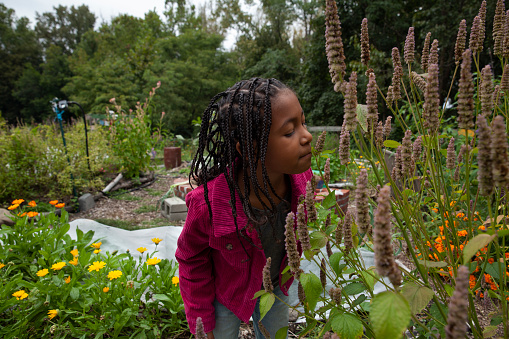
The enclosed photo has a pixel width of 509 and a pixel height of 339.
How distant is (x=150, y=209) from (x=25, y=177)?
62.9 inches

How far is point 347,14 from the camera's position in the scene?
445 inches

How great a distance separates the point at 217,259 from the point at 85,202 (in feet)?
12.6

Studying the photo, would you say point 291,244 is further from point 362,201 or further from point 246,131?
point 246,131

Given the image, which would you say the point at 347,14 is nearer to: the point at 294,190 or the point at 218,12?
the point at 294,190

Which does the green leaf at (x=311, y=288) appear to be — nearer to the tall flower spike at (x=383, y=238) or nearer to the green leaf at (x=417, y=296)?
the green leaf at (x=417, y=296)

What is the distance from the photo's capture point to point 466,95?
0.53 meters

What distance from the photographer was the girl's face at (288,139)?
3.44ft

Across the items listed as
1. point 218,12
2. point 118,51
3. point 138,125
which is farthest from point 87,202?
point 218,12

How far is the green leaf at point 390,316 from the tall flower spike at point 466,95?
31 cm

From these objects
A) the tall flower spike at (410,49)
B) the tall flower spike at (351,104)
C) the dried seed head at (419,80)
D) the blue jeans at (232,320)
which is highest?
the tall flower spike at (410,49)

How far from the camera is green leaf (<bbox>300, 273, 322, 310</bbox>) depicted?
27.6 inches

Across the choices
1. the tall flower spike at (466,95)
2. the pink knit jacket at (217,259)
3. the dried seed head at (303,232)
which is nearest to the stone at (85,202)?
the pink knit jacket at (217,259)

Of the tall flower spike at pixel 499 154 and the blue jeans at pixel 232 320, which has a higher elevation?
the tall flower spike at pixel 499 154

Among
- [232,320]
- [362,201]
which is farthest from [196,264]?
[362,201]
